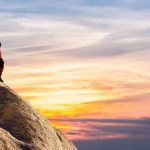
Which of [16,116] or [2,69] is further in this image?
[2,69]

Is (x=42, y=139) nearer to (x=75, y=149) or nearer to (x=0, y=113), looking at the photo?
(x=0, y=113)

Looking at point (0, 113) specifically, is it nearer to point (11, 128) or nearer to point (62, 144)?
point (11, 128)

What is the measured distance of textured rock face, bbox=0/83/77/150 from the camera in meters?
32.2

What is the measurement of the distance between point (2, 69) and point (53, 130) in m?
6.45

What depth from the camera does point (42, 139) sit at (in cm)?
3481

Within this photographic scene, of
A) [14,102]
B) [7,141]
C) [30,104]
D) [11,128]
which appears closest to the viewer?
[7,141]

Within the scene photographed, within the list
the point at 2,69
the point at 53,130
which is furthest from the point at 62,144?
the point at 2,69

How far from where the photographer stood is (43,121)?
38344mm

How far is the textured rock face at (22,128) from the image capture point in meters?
32.2

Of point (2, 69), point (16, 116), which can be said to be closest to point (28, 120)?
point (16, 116)

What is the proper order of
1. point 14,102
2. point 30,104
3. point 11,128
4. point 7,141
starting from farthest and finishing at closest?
1. point 30,104
2. point 14,102
3. point 11,128
4. point 7,141

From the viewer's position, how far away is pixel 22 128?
34.7 metres

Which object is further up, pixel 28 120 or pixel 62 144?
pixel 28 120

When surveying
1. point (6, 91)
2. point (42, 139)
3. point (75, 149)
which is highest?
point (6, 91)
